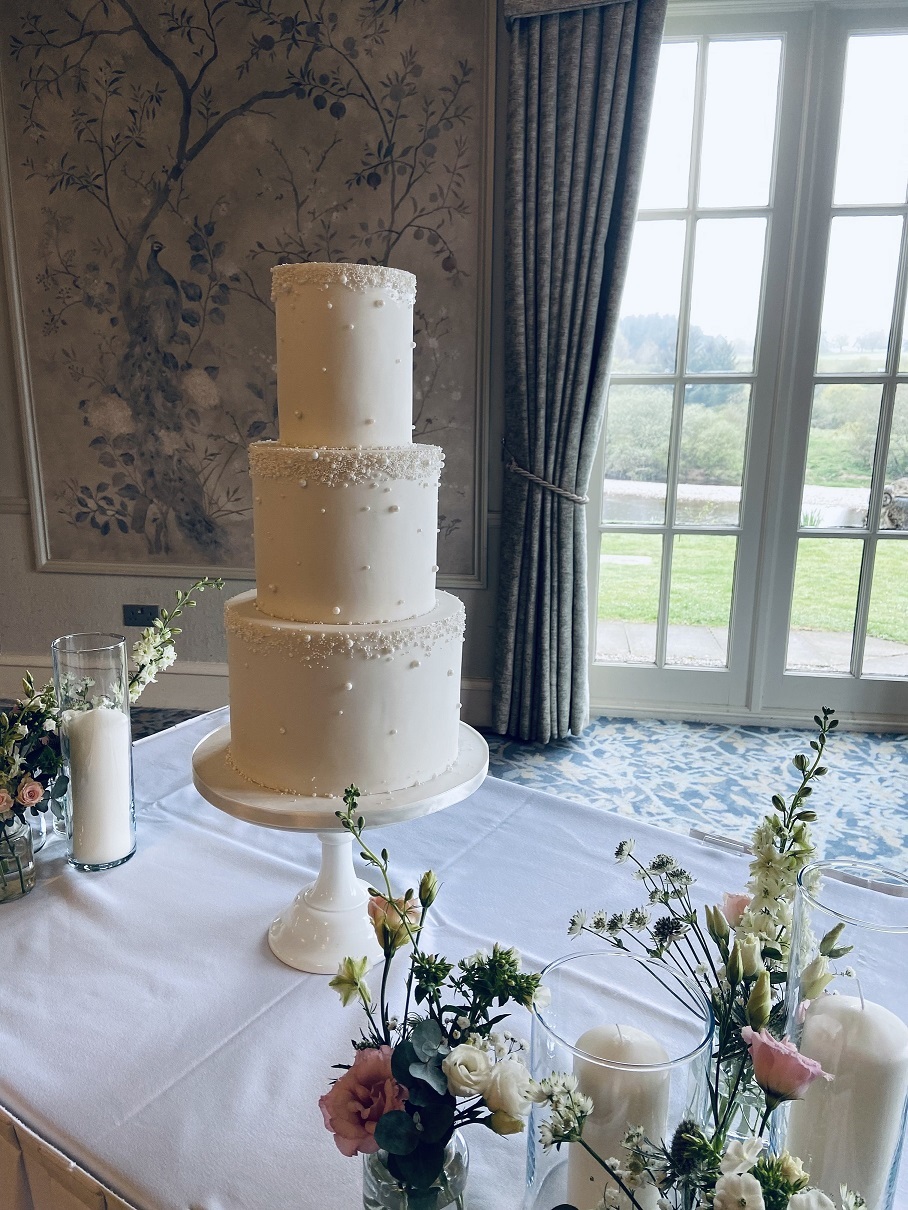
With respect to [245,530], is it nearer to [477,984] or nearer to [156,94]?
[156,94]

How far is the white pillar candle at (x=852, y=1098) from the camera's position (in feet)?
1.96

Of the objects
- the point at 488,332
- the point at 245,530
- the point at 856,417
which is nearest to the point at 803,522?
the point at 856,417

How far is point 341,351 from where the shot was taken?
1.14m

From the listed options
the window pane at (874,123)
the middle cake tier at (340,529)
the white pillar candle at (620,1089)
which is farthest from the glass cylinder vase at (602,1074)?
the window pane at (874,123)

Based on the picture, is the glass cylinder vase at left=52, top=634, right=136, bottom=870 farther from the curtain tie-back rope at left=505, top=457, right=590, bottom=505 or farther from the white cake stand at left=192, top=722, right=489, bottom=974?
the curtain tie-back rope at left=505, top=457, right=590, bottom=505

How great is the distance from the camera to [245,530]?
3.33 m

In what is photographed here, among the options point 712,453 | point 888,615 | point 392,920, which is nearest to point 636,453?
point 712,453

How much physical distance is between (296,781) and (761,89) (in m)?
2.90

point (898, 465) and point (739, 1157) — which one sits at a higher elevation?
point (898, 465)

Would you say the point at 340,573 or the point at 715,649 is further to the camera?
the point at 715,649

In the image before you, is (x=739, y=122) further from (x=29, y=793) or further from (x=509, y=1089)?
(x=509, y=1089)

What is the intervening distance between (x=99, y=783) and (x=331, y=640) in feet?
1.36

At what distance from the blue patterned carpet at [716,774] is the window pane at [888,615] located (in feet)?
0.86

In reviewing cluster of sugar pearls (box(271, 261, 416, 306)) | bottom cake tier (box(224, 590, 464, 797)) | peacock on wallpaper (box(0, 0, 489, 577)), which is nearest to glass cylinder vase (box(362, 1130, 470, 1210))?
bottom cake tier (box(224, 590, 464, 797))
